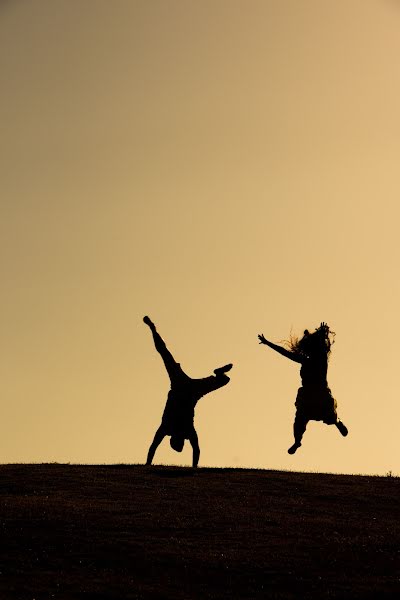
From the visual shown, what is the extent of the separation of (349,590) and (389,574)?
1.45 metres

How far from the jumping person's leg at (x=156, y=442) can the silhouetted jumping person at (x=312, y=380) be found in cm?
344

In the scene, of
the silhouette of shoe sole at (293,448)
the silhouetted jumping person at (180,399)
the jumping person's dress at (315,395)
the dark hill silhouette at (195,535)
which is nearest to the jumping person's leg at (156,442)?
the silhouetted jumping person at (180,399)

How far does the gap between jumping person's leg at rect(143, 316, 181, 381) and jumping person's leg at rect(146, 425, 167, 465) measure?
1.53 metres

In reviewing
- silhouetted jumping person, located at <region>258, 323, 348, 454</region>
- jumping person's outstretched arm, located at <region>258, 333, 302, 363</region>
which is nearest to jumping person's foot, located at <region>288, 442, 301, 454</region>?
silhouetted jumping person, located at <region>258, 323, 348, 454</region>

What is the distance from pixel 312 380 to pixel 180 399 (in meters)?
3.75

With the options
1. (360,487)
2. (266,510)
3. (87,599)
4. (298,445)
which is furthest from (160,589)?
(298,445)

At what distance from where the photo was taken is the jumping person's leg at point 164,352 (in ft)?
118

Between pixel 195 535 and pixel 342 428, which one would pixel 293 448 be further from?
pixel 195 535

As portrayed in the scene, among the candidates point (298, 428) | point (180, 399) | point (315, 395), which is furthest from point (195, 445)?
point (315, 395)

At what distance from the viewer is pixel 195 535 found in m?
26.7

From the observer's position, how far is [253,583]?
77.3ft

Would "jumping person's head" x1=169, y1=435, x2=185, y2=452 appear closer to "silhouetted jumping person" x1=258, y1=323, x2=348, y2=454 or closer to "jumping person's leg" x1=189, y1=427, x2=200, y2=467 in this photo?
"jumping person's leg" x1=189, y1=427, x2=200, y2=467

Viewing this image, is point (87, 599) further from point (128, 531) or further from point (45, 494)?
point (45, 494)

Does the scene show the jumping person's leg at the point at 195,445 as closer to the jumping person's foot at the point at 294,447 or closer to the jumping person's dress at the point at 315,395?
the jumping person's foot at the point at 294,447
